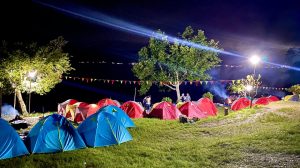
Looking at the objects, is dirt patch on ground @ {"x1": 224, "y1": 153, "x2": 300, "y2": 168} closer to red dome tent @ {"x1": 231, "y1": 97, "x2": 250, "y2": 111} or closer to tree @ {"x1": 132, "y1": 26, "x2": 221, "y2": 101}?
red dome tent @ {"x1": 231, "y1": 97, "x2": 250, "y2": 111}

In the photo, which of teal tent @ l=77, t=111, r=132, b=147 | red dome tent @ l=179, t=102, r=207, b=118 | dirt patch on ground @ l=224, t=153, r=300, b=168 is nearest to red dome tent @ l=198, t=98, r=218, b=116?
red dome tent @ l=179, t=102, r=207, b=118

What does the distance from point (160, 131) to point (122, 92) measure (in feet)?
280

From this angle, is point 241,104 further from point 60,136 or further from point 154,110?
point 60,136

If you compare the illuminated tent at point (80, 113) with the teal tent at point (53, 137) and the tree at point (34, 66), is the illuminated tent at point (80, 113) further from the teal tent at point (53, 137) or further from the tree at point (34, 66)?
the teal tent at point (53, 137)

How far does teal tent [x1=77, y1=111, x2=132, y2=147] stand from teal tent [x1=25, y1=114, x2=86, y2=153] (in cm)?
60

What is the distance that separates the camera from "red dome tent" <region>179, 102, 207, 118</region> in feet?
81.5

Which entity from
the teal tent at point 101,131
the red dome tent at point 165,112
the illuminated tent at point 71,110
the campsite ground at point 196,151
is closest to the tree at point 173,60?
the red dome tent at point 165,112

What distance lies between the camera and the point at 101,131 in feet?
46.4

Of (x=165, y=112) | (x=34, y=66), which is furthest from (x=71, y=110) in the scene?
(x=165, y=112)

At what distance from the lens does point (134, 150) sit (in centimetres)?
1319

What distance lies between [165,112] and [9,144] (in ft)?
46.2

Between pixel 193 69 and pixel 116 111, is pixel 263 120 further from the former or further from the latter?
pixel 193 69

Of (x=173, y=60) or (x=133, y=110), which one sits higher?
(x=173, y=60)

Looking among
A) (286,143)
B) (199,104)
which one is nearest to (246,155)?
(286,143)
